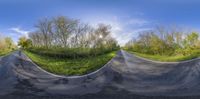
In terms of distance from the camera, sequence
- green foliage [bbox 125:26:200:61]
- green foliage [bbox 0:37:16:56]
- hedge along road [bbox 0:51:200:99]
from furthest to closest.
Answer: green foliage [bbox 0:37:16:56], green foliage [bbox 125:26:200:61], hedge along road [bbox 0:51:200:99]

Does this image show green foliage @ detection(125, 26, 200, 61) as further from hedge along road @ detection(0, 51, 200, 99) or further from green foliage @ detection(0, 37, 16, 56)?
green foliage @ detection(0, 37, 16, 56)

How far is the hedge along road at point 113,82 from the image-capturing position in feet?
21.2

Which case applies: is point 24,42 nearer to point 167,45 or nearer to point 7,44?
point 7,44

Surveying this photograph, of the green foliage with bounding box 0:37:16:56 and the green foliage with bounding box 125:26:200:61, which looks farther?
the green foliage with bounding box 0:37:16:56

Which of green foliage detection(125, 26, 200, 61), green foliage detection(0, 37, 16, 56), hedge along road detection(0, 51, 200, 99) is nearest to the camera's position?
hedge along road detection(0, 51, 200, 99)

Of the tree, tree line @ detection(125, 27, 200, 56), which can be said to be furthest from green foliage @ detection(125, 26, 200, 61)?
the tree

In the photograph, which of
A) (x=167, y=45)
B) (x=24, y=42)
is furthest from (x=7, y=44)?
(x=167, y=45)

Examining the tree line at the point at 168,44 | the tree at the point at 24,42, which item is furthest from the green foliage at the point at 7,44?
the tree line at the point at 168,44

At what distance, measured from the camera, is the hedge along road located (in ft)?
21.2

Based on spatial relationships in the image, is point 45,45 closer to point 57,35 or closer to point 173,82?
point 57,35

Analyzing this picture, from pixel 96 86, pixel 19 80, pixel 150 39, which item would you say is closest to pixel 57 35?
pixel 150 39

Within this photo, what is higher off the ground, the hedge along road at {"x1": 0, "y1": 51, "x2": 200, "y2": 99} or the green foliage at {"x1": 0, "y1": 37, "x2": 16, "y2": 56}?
the green foliage at {"x1": 0, "y1": 37, "x2": 16, "y2": 56}

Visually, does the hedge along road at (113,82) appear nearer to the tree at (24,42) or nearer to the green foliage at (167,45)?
the green foliage at (167,45)

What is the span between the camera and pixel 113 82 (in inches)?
297
